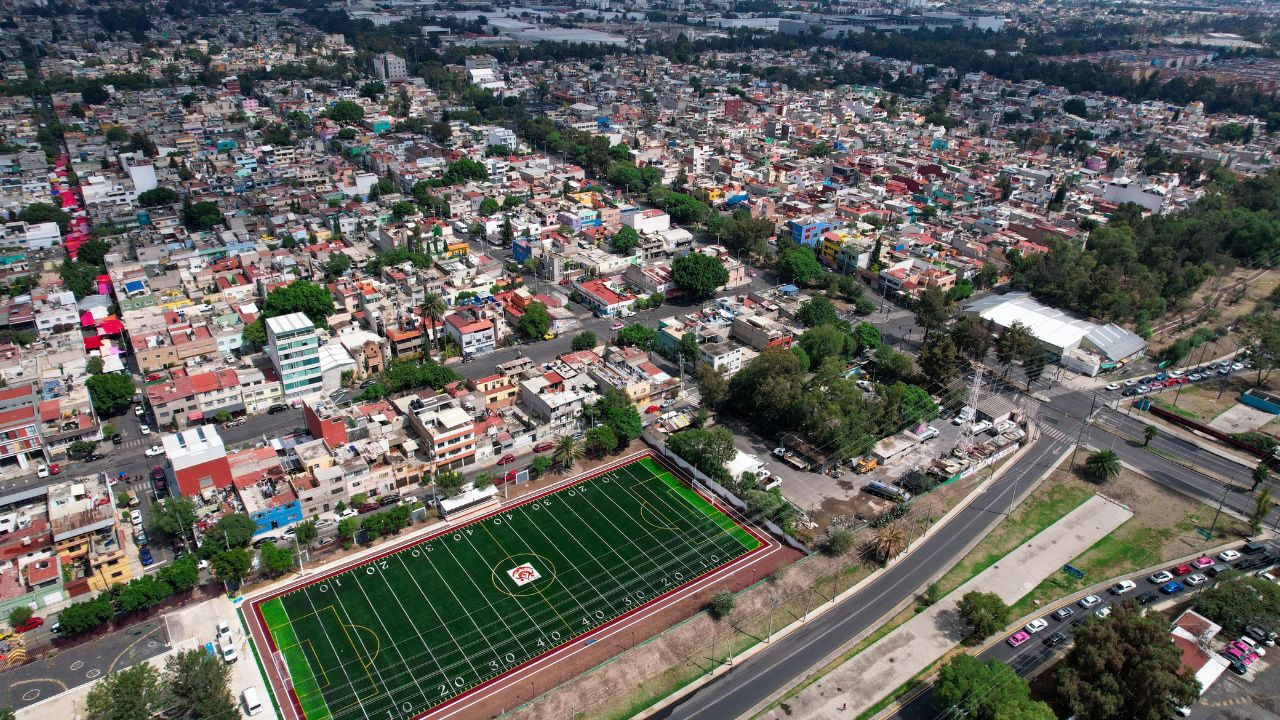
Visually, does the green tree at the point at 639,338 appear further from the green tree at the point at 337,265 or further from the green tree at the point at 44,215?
the green tree at the point at 44,215

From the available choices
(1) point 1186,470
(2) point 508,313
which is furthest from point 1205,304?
(2) point 508,313


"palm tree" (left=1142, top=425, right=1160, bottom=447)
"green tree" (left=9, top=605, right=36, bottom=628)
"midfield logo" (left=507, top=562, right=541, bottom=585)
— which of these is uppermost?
"palm tree" (left=1142, top=425, right=1160, bottom=447)

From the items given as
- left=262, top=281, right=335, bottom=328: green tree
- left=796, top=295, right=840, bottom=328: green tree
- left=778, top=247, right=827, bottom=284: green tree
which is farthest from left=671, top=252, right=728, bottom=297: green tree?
left=262, top=281, right=335, bottom=328: green tree

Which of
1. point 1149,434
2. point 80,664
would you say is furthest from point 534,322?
point 1149,434

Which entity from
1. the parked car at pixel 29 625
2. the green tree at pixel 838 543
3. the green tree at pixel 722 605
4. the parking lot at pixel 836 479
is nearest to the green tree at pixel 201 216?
the parked car at pixel 29 625

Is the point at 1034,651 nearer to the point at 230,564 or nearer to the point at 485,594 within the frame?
the point at 485,594

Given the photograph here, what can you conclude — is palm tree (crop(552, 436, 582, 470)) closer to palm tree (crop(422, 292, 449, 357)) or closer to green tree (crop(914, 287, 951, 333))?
palm tree (crop(422, 292, 449, 357))
